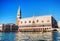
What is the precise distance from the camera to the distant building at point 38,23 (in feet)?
45.2

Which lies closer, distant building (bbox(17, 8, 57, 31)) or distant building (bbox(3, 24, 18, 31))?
distant building (bbox(17, 8, 57, 31))

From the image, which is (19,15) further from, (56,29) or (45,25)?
(56,29)

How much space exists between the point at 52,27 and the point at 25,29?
213 centimetres

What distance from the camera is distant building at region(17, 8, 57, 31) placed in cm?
1378

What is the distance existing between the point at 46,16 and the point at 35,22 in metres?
1.17

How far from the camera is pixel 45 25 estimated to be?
14273 mm

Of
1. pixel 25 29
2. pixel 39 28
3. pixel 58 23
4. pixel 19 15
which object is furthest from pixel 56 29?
pixel 19 15

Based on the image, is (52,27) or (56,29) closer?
(56,29)

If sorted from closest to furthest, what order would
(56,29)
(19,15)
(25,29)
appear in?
(56,29)
(25,29)
(19,15)

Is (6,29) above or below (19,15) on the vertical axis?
below

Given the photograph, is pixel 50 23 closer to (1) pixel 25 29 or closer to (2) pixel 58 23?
(2) pixel 58 23

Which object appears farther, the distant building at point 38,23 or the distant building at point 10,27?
the distant building at point 10,27

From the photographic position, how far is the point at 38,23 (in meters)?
14.5

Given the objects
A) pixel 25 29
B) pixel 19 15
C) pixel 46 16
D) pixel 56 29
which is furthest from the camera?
pixel 19 15
